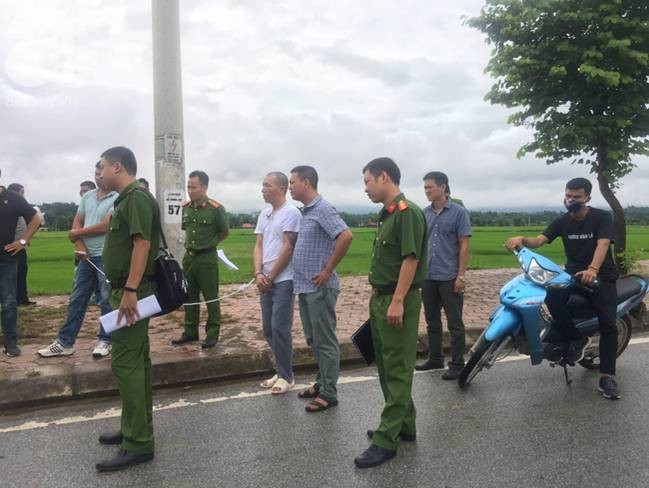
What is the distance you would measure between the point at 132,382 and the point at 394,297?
163 centimetres

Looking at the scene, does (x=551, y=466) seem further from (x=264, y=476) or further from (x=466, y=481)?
(x=264, y=476)

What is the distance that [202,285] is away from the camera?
19.0ft

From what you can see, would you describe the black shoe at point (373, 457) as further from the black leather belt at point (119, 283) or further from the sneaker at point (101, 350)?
the sneaker at point (101, 350)

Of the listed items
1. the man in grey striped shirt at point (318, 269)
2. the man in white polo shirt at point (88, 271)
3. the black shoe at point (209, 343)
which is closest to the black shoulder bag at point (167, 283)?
the man in grey striped shirt at point (318, 269)

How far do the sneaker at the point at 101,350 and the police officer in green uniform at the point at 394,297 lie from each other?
8.95 ft

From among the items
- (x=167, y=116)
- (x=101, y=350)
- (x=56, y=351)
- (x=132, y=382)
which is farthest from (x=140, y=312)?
(x=167, y=116)

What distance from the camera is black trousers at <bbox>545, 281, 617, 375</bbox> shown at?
4633mm

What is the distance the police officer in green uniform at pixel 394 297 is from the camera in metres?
3.41

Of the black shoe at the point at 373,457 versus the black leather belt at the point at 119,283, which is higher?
the black leather belt at the point at 119,283

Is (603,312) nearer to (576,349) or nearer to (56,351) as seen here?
(576,349)

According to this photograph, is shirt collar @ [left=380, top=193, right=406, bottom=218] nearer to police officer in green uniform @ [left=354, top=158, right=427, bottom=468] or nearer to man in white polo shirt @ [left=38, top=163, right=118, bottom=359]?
police officer in green uniform @ [left=354, top=158, right=427, bottom=468]

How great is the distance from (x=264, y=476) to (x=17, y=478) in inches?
53.6

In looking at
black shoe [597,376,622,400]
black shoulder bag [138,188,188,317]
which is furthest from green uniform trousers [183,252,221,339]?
black shoe [597,376,622,400]

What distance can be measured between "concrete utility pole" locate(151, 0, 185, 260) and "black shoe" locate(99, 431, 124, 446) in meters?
3.54
